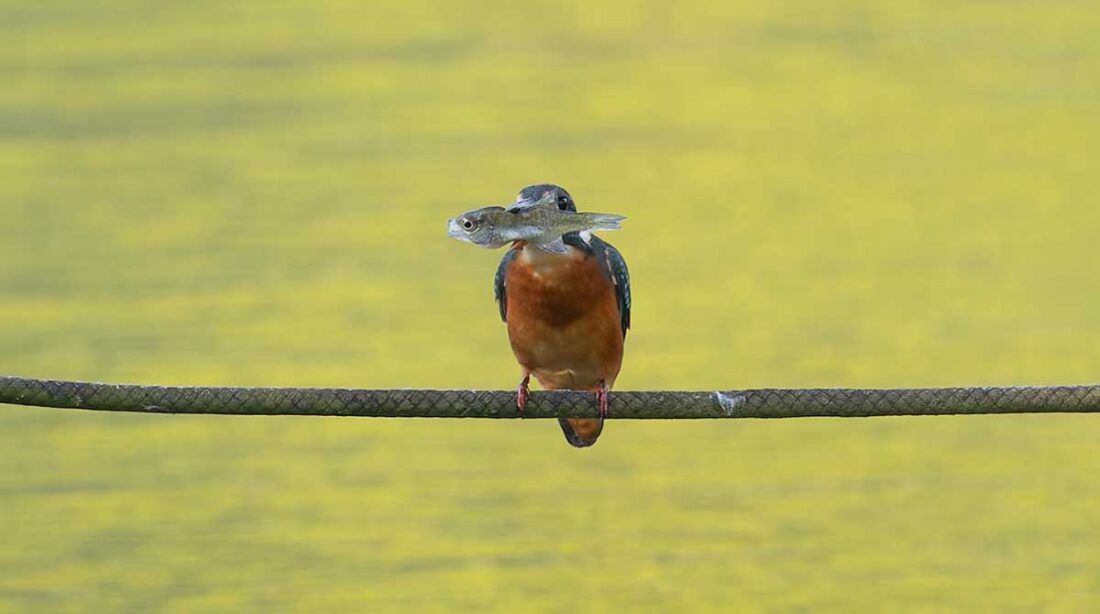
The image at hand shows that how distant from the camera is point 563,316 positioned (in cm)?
294

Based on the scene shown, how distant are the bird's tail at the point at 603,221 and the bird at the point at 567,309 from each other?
0.45m

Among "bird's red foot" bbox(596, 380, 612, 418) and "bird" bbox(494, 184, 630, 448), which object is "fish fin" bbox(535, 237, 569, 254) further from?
"bird's red foot" bbox(596, 380, 612, 418)

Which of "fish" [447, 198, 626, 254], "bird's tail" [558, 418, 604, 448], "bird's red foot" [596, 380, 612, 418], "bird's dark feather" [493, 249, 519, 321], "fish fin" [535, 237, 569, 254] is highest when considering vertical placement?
"fish" [447, 198, 626, 254]

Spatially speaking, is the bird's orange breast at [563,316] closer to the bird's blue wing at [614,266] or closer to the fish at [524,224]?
the bird's blue wing at [614,266]

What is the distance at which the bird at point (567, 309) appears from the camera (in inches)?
114

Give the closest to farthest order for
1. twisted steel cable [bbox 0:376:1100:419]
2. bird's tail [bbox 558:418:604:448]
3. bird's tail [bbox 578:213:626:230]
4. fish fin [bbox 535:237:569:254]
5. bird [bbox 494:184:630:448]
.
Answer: bird's tail [bbox 578:213:626:230] → twisted steel cable [bbox 0:376:1100:419] → fish fin [bbox 535:237:569:254] → bird [bbox 494:184:630:448] → bird's tail [bbox 558:418:604:448]

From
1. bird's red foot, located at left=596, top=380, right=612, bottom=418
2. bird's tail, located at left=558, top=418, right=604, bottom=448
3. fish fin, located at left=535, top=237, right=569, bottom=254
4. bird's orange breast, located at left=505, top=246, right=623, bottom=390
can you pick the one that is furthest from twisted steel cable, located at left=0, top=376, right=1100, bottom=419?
bird's tail, located at left=558, top=418, right=604, bottom=448

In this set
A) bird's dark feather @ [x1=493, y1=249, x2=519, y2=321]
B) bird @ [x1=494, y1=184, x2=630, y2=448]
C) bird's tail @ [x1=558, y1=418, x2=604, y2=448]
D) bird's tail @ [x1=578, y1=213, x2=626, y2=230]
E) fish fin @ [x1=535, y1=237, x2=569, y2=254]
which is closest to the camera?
bird's tail @ [x1=578, y1=213, x2=626, y2=230]

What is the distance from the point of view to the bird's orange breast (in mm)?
2896

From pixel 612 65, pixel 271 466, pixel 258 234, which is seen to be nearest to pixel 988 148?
pixel 612 65

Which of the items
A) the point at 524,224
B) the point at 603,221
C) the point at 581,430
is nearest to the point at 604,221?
the point at 603,221

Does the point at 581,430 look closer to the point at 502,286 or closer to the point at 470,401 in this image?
the point at 502,286

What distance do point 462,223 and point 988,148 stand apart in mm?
4612

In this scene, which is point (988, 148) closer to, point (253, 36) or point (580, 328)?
point (253, 36)
